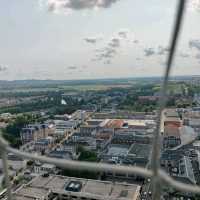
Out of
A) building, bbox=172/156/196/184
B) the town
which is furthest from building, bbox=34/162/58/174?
building, bbox=172/156/196/184

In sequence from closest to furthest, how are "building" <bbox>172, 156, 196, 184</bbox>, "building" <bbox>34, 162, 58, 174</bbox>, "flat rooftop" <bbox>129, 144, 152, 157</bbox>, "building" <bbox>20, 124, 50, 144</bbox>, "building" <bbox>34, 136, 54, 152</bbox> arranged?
"building" <bbox>172, 156, 196, 184</bbox>
"building" <bbox>34, 162, 58, 174</bbox>
"flat rooftop" <bbox>129, 144, 152, 157</bbox>
"building" <bbox>34, 136, 54, 152</bbox>
"building" <bbox>20, 124, 50, 144</bbox>

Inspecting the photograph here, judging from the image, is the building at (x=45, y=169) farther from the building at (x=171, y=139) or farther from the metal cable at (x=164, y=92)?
the metal cable at (x=164, y=92)

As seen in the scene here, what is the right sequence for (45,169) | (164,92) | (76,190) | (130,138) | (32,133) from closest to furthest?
(164,92) < (76,190) < (45,169) < (130,138) < (32,133)

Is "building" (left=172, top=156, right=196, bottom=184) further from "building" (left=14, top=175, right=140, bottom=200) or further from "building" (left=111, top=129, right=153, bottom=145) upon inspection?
"building" (left=111, top=129, right=153, bottom=145)

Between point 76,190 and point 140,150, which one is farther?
point 140,150

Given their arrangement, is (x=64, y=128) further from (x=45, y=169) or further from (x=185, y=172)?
(x=185, y=172)

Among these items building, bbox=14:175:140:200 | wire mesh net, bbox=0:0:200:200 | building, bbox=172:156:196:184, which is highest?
wire mesh net, bbox=0:0:200:200

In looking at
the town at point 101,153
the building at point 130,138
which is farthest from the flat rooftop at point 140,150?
the building at point 130,138

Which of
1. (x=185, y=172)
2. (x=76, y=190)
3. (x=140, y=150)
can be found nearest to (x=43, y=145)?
(x=140, y=150)
